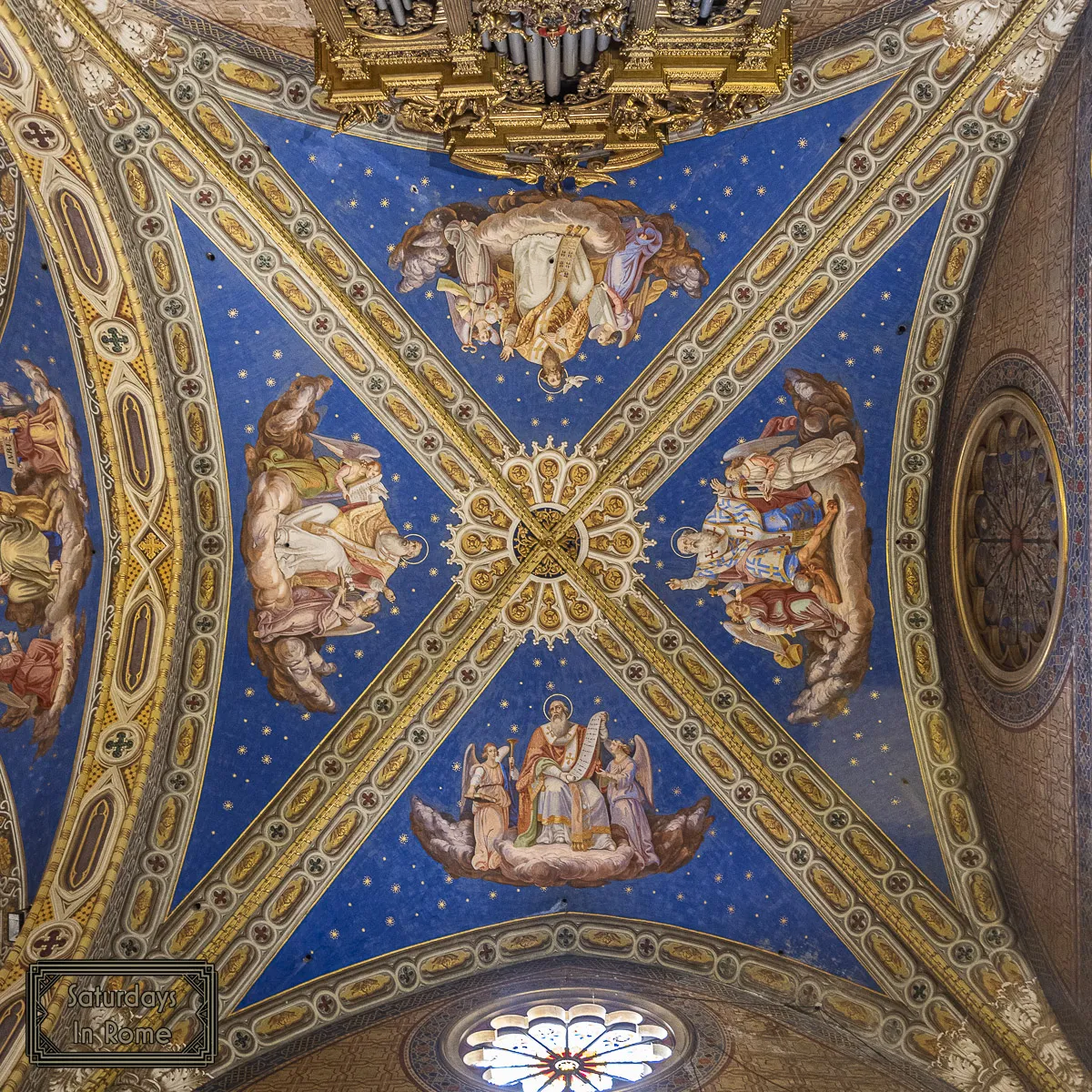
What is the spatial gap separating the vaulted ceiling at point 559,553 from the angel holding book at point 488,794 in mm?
77

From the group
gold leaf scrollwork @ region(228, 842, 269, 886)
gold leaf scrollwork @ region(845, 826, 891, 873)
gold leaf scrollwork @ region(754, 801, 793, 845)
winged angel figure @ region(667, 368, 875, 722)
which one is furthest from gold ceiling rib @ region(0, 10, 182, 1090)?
gold leaf scrollwork @ region(845, 826, 891, 873)

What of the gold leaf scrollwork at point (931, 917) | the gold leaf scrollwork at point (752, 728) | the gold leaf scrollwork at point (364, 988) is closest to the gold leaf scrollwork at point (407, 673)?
the gold leaf scrollwork at point (364, 988)

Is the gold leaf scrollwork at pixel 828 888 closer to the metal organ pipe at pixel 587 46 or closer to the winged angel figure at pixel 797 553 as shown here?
the winged angel figure at pixel 797 553

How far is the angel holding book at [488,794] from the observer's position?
1162cm

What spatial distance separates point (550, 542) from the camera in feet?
38.8

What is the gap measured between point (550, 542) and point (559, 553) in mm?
134

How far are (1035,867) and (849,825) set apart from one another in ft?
5.38

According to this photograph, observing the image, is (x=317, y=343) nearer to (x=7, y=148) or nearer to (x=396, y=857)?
(x=7, y=148)

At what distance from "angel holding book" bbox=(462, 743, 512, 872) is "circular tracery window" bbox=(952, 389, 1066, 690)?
4.46 metres

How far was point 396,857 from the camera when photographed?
1146 centimetres

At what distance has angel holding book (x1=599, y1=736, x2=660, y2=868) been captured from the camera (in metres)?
11.6

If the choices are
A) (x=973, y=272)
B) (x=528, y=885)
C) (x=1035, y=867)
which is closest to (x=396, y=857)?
(x=528, y=885)

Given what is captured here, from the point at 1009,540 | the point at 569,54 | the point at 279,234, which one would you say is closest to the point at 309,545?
the point at 279,234

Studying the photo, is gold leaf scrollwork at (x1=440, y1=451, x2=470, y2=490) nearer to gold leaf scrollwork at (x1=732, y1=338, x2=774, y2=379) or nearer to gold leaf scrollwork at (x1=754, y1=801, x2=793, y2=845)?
gold leaf scrollwork at (x1=732, y1=338, x2=774, y2=379)
